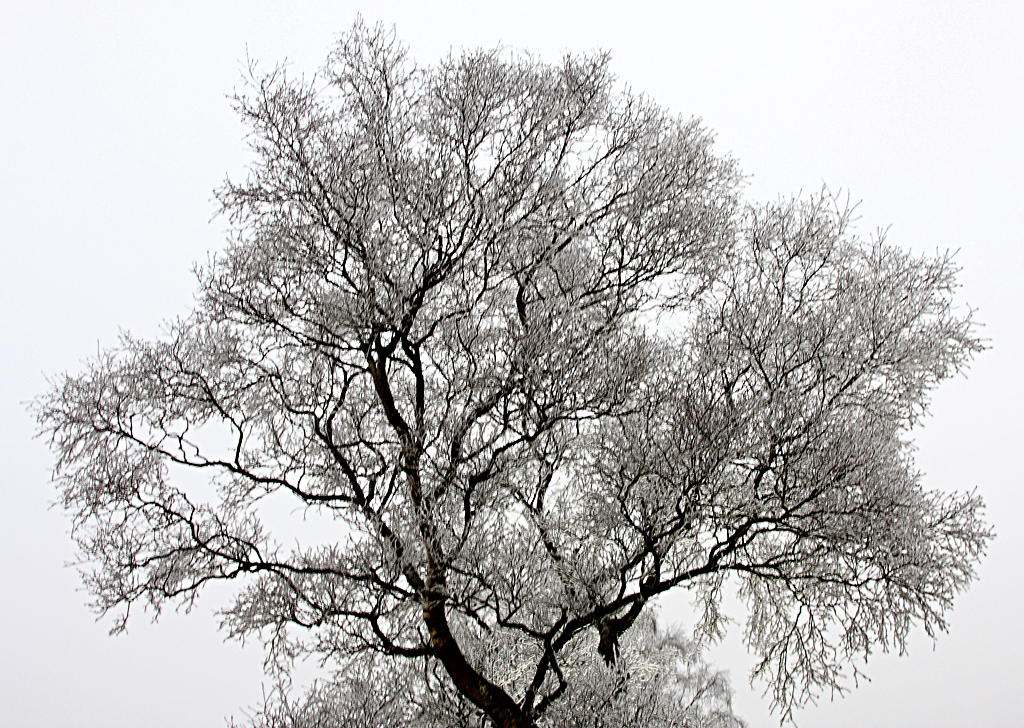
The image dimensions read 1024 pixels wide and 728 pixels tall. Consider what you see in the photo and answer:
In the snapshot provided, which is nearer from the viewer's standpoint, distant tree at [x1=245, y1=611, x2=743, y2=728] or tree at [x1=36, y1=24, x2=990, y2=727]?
tree at [x1=36, y1=24, x2=990, y2=727]

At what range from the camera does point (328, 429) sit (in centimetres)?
582

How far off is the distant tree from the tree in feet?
0.61

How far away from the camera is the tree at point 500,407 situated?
18.7 ft

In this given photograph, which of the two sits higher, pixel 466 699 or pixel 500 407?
pixel 500 407

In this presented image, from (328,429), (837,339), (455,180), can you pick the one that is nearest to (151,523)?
(328,429)

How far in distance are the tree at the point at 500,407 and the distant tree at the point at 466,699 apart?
19 centimetres

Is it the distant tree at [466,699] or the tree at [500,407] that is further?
the distant tree at [466,699]

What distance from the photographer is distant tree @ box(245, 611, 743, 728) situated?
6555mm

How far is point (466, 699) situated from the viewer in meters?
6.87

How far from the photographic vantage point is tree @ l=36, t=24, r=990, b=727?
18.7 feet

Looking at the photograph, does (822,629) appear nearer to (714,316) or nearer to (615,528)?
(615,528)

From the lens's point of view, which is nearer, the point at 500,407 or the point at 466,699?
the point at 500,407

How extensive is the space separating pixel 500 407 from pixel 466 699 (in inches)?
91.6

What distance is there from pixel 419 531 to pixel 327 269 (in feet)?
5.81
